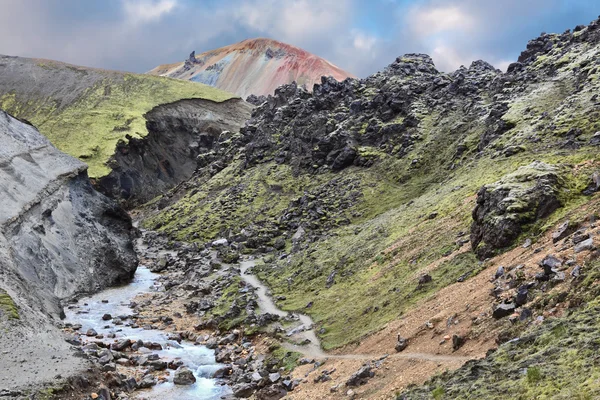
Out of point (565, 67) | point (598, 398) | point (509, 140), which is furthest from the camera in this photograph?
point (565, 67)

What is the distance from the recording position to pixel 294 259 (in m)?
Answer: 70.9

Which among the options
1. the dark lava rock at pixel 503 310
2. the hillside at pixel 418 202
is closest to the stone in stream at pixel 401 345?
the hillside at pixel 418 202

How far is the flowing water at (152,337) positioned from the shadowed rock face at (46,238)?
8.24 ft

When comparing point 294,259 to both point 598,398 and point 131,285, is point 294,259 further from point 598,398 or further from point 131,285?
point 598,398

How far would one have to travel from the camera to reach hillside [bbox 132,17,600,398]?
27766 millimetres

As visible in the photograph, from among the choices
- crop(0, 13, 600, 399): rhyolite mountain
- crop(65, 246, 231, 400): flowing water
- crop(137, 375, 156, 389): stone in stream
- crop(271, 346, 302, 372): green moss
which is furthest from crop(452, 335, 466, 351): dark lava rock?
crop(137, 375, 156, 389): stone in stream

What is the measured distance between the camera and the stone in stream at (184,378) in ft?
116

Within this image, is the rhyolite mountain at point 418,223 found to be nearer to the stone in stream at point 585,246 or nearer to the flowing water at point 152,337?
the stone in stream at point 585,246

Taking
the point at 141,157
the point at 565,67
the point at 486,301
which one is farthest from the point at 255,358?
the point at 141,157

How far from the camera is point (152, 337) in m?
47.4

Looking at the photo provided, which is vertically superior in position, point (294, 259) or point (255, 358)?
point (294, 259)

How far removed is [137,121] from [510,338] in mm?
187760

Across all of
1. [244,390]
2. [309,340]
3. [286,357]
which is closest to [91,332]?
[286,357]

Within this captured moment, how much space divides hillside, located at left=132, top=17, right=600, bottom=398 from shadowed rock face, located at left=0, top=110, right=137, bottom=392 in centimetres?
1824
